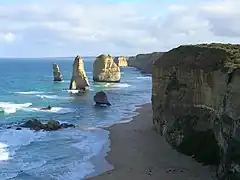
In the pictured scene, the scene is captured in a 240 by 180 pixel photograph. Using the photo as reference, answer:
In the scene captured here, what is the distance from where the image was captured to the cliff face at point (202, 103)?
30.1 meters

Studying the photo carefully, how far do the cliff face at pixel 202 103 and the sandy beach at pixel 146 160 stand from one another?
1167 mm

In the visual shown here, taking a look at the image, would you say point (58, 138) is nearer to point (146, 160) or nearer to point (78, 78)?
point (146, 160)

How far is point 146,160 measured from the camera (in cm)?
3809

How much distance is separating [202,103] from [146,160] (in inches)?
293

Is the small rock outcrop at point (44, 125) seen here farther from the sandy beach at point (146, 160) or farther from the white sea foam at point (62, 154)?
the sandy beach at point (146, 160)

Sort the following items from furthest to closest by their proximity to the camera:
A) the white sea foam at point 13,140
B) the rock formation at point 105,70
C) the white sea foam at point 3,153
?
the rock formation at point 105,70 → the white sea foam at point 13,140 → the white sea foam at point 3,153

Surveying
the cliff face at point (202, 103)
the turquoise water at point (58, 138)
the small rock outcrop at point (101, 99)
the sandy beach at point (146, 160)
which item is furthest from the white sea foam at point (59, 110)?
the cliff face at point (202, 103)

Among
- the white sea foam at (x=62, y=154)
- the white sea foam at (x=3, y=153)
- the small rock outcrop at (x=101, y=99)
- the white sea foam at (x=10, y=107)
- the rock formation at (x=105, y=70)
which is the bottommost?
the white sea foam at (x=62, y=154)

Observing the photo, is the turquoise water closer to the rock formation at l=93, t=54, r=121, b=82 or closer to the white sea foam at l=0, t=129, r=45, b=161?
the white sea foam at l=0, t=129, r=45, b=161

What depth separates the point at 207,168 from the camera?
35.0 m

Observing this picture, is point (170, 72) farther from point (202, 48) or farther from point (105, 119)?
point (105, 119)

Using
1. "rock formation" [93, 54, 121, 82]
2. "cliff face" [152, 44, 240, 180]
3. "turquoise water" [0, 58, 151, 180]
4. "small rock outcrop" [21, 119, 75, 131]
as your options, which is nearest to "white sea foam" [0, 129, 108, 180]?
"turquoise water" [0, 58, 151, 180]

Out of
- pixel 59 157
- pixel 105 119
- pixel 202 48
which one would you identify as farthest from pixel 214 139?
pixel 105 119

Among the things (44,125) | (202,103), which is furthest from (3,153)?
(202,103)
